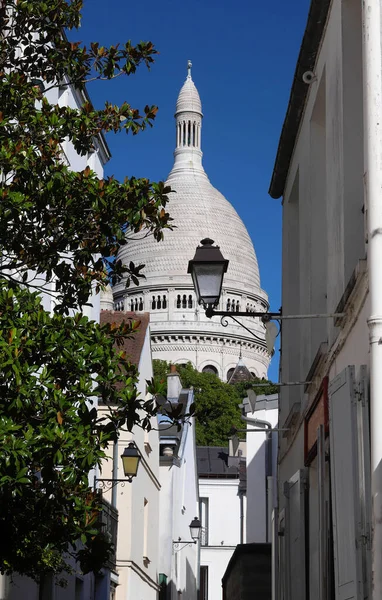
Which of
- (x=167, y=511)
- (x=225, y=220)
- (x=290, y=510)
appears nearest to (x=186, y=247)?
(x=225, y=220)

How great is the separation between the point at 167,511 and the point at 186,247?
364 ft

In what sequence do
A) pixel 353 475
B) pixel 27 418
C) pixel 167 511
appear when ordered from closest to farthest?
pixel 353 475, pixel 27 418, pixel 167 511

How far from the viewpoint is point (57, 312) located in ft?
30.2

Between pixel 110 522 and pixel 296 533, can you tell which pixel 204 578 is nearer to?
pixel 110 522

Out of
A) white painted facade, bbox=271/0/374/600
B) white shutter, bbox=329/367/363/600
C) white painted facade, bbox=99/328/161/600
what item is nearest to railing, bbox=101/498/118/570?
white painted facade, bbox=99/328/161/600

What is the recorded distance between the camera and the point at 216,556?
4903 cm

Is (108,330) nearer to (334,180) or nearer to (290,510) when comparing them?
(334,180)

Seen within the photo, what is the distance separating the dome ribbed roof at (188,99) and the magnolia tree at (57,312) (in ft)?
476

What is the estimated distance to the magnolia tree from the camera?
831 cm

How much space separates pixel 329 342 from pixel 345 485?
217 centimetres

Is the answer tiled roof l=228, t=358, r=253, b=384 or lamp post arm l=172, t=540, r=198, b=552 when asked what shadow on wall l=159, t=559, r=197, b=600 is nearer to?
lamp post arm l=172, t=540, r=198, b=552

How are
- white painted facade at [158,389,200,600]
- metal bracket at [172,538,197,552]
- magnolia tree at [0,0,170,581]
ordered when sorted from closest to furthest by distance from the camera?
magnolia tree at [0,0,170,581], white painted facade at [158,389,200,600], metal bracket at [172,538,197,552]

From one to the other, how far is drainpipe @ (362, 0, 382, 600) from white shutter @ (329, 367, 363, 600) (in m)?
0.34

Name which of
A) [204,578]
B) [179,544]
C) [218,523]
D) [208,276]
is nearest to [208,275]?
[208,276]
